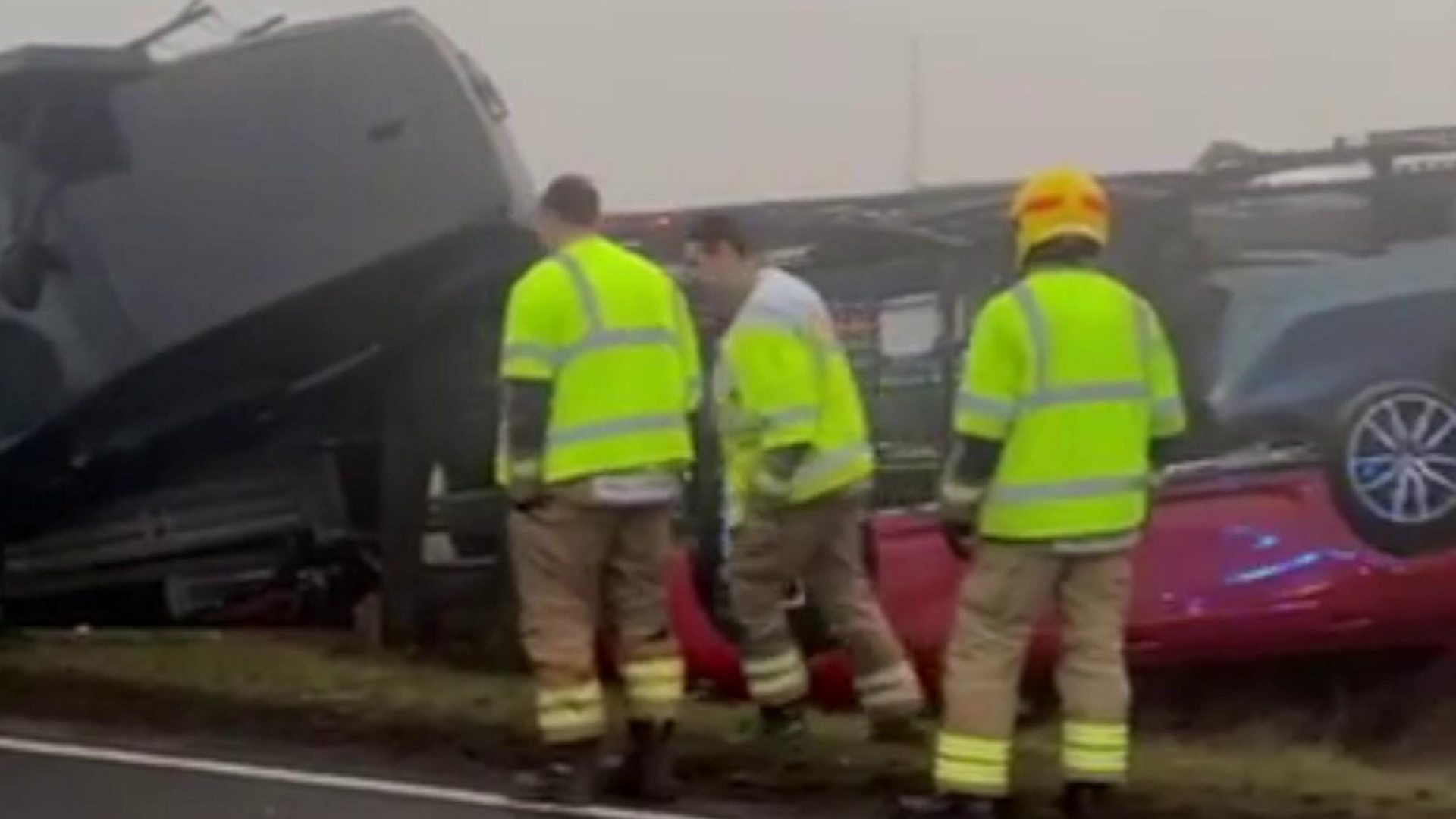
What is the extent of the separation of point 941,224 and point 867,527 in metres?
1.57

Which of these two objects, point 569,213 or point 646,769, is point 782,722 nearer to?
point 646,769

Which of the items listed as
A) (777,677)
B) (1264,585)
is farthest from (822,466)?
(1264,585)

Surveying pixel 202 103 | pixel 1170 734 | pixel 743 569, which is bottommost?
pixel 1170 734

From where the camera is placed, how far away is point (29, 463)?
44.1ft

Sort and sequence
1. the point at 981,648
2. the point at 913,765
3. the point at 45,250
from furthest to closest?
the point at 45,250 < the point at 913,765 < the point at 981,648

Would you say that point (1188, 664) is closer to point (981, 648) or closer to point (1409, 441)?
point (1409, 441)

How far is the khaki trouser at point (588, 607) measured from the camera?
1029 cm

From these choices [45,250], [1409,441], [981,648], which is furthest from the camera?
[45,250]

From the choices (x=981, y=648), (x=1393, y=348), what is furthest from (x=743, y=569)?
(x=1393, y=348)

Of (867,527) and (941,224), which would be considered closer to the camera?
(867,527)

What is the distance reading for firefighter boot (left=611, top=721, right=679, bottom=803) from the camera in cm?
1033

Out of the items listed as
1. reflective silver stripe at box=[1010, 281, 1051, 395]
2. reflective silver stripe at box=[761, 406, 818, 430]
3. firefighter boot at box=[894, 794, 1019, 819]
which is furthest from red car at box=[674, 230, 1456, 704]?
reflective silver stripe at box=[1010, 281, 1051, 395]

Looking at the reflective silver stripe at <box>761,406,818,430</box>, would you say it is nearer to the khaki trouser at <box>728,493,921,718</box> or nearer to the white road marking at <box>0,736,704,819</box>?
the khaki trouser at <box>728,493,921,718</box>

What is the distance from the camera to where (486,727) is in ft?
38.6
